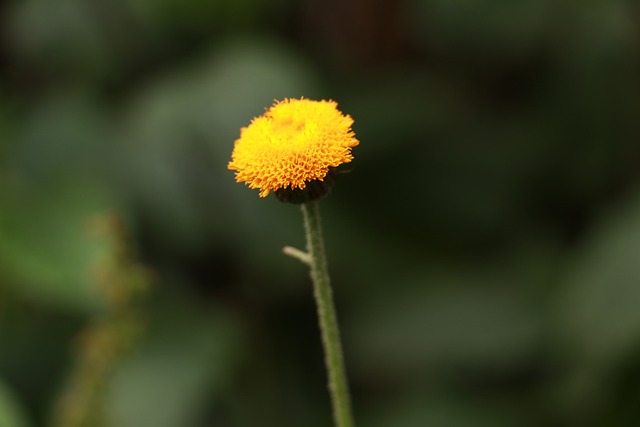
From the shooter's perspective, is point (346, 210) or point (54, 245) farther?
point (346, 210)

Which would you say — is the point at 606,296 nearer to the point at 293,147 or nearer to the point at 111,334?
the point at 111,334

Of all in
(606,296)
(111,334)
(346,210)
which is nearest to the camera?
(111,334)

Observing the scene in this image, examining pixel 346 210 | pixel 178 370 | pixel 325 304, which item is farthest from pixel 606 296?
pixel 325 304

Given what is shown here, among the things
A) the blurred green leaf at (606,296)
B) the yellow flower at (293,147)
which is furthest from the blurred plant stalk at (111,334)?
the blurred green leaf at (606,296)

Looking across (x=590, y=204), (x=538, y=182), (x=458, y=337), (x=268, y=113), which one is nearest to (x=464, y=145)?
(x=538, y=182)

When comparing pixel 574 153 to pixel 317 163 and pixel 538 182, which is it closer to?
pixel 538 182
